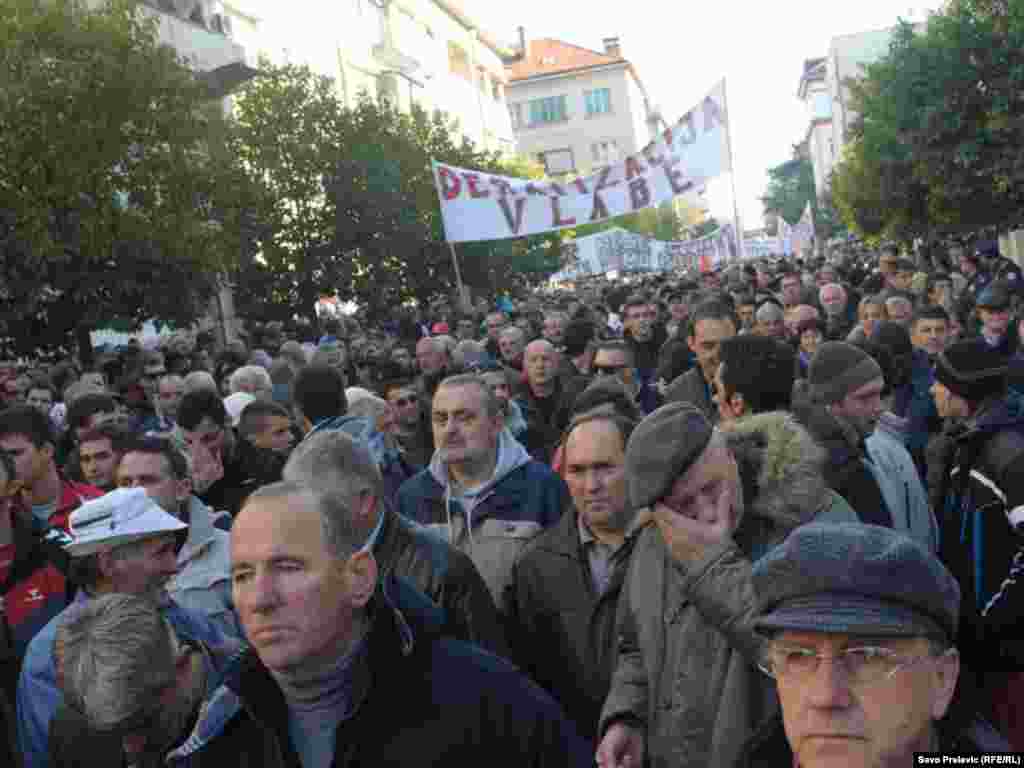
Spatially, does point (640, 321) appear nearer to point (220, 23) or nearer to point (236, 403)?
point (236, 403)

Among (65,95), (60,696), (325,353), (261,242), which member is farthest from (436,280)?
(60,696)

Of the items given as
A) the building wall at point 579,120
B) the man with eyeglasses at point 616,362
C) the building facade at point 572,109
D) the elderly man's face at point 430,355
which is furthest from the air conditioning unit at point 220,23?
the building wall at point 579,120

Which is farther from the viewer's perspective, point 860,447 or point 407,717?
point 860,447

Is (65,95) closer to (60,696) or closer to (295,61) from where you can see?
(60,696)

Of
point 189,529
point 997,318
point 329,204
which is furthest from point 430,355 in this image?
point 329,204

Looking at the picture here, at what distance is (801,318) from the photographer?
8.95 m

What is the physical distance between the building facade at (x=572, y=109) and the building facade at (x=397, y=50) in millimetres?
23622

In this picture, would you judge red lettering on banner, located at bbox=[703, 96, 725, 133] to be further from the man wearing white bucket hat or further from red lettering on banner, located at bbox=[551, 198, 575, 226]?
the man wearing white bucket hat

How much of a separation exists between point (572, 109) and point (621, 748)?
94.7 metres

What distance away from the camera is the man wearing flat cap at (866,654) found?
73.2 inches

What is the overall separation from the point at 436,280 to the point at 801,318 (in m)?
18.7

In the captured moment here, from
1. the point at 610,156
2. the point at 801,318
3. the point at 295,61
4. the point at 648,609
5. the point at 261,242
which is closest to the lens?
the point at 648,609

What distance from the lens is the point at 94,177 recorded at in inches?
583

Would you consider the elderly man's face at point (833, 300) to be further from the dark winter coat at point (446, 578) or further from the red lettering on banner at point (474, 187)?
the dark winter coat at point (446, 578)
